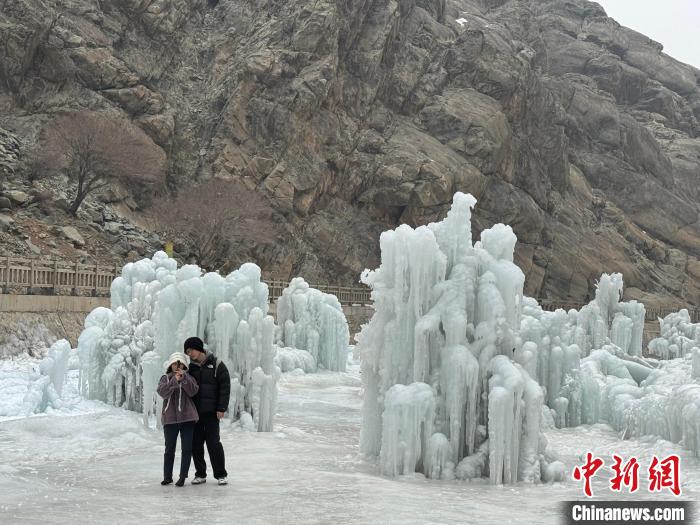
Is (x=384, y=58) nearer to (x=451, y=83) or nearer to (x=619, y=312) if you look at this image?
(x=451, y=83)

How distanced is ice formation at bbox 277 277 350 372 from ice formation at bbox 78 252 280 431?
11108 mm

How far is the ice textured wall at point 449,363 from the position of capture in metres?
10.8

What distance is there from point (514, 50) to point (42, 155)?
4414 cm

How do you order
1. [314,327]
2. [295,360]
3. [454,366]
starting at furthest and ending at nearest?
[314,327]
[295,360]
[454,366]

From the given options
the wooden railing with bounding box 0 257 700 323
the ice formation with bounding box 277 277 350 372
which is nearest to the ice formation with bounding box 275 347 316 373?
the ice formation with bounding box 277 277 350 372

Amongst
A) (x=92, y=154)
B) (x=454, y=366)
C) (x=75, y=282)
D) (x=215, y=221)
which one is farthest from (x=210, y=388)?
(x=215, y=221)

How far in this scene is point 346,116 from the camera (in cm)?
5628

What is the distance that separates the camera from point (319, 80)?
174 feet

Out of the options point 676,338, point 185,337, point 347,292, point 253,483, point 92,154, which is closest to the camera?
point 253,483

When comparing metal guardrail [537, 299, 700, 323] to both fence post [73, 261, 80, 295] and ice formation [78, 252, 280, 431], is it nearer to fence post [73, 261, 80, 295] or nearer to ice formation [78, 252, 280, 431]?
fence post [73, 261, 80, 295]

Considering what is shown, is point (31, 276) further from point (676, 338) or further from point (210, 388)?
point (676, 338)

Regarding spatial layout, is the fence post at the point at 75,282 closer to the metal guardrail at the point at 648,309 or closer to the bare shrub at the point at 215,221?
the bare shrub at the point at 215,221

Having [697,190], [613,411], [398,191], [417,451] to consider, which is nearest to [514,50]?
[398,191]

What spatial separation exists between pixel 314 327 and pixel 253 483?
699 inches
